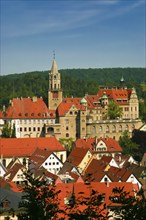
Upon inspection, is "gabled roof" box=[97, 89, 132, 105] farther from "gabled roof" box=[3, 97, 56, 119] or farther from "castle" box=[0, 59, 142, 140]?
"gabled roof" box=[3, 97, 56, 119]

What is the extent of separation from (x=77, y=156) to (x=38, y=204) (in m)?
46.0

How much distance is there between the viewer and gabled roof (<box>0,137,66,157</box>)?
62.3m

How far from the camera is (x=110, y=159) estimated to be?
59.5 m

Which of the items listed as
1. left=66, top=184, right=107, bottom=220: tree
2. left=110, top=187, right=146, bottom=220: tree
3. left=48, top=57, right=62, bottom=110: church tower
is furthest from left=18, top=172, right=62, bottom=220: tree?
left=48, top=57, right=62, bottom=110: church tower

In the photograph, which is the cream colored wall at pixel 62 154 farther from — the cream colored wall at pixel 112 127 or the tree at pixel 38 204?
the tree at pixel 38 204

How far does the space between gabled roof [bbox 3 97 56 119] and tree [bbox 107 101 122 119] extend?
9.70 m

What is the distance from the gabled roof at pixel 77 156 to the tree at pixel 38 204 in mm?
42876

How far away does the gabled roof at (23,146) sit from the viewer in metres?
62.3

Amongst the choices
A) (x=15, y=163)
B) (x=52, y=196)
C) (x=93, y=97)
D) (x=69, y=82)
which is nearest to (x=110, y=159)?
(x=15, y=163)

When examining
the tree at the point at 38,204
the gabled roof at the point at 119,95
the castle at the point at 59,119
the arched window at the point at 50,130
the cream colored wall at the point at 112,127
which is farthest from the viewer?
the gabled roof at the point at 119,95

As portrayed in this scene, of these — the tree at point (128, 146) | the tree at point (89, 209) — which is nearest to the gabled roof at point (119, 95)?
the tree at point (128, 146)

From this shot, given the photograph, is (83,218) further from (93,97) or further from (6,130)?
(93,97)

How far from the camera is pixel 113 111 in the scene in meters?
81.9

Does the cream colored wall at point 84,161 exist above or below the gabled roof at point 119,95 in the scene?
below
